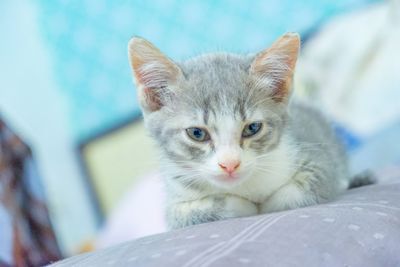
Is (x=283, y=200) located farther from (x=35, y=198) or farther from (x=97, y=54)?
(x=97, y=54)

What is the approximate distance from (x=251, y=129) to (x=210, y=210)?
169mm

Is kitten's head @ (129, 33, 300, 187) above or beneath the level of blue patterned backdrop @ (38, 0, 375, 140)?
beneath

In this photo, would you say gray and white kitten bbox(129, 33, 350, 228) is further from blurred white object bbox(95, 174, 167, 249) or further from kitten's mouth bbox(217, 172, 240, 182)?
blurred white object bbox(95, 174, 167, 249)

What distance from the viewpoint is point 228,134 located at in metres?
1.15

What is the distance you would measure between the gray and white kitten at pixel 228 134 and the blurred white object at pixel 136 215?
1.08 m

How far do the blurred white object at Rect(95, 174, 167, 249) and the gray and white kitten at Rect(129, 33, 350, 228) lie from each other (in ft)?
3.55

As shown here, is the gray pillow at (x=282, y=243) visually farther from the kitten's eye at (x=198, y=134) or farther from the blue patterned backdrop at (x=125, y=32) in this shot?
the blue patterned backdrop at (x=125, y=32)

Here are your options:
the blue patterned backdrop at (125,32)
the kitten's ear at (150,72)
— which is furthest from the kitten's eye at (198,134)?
the blue patterned backdrop at (125,32)

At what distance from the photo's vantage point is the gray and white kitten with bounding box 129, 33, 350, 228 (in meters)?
1.17

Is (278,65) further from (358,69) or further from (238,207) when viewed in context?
(358,69)

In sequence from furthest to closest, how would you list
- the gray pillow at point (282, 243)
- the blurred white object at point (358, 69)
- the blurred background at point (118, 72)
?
1. the blurred background at point (118, 72)
2. the blurred white object at point (358, 69)
3. the gray pillow at point (282, 243)

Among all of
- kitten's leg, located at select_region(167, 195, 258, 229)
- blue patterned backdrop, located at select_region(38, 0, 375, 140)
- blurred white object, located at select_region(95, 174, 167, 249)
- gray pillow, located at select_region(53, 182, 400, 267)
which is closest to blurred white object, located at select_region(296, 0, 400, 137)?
blue patterned backdrop, located at select_region(38, 0, 375, 140)

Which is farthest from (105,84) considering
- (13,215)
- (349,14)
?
(13,215)

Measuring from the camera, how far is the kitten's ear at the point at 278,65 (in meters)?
1.24
